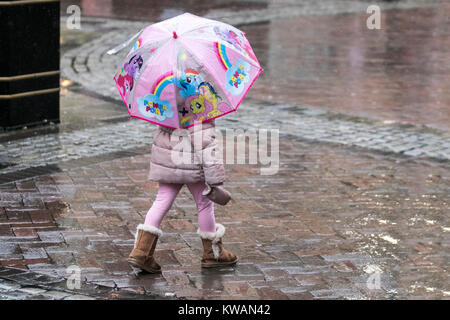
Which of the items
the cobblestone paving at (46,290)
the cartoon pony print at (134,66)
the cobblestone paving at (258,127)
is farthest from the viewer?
the cobblestone paving at (258,127)

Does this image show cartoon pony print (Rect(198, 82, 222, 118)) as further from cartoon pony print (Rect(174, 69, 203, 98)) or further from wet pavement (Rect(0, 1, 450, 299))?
wet pavement (Rect(0, 1, 450, 299))

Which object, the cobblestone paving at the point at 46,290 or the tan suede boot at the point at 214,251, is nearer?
the cobblestone paving at the point at 46,290

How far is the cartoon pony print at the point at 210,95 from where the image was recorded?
18.2 ft

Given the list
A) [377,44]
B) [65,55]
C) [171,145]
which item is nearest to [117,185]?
[171,145]

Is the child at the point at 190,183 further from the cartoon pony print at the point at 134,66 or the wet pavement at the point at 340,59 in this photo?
the wet pavement at the point at 340,59

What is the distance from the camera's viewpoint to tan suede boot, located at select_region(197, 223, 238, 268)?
5.93 meters

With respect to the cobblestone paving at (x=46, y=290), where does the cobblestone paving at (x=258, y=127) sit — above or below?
above

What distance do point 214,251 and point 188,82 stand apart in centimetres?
113

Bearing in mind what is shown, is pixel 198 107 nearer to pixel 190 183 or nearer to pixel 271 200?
pixel 190 183

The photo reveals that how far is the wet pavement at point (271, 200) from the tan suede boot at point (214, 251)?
12cm

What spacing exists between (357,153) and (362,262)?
3.10 m

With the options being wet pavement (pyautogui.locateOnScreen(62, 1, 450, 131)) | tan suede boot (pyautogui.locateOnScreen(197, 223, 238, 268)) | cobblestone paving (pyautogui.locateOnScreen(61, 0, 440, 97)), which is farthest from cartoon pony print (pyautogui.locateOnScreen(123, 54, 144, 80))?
cobblestone paving (pyautogui.locateOnScreen(61, 0, 440, 97))

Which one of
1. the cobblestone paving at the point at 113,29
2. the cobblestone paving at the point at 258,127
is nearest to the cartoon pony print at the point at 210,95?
the cobblestone paving at the point at 258,127

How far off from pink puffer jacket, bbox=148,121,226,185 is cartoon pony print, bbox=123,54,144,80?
1.22ft
